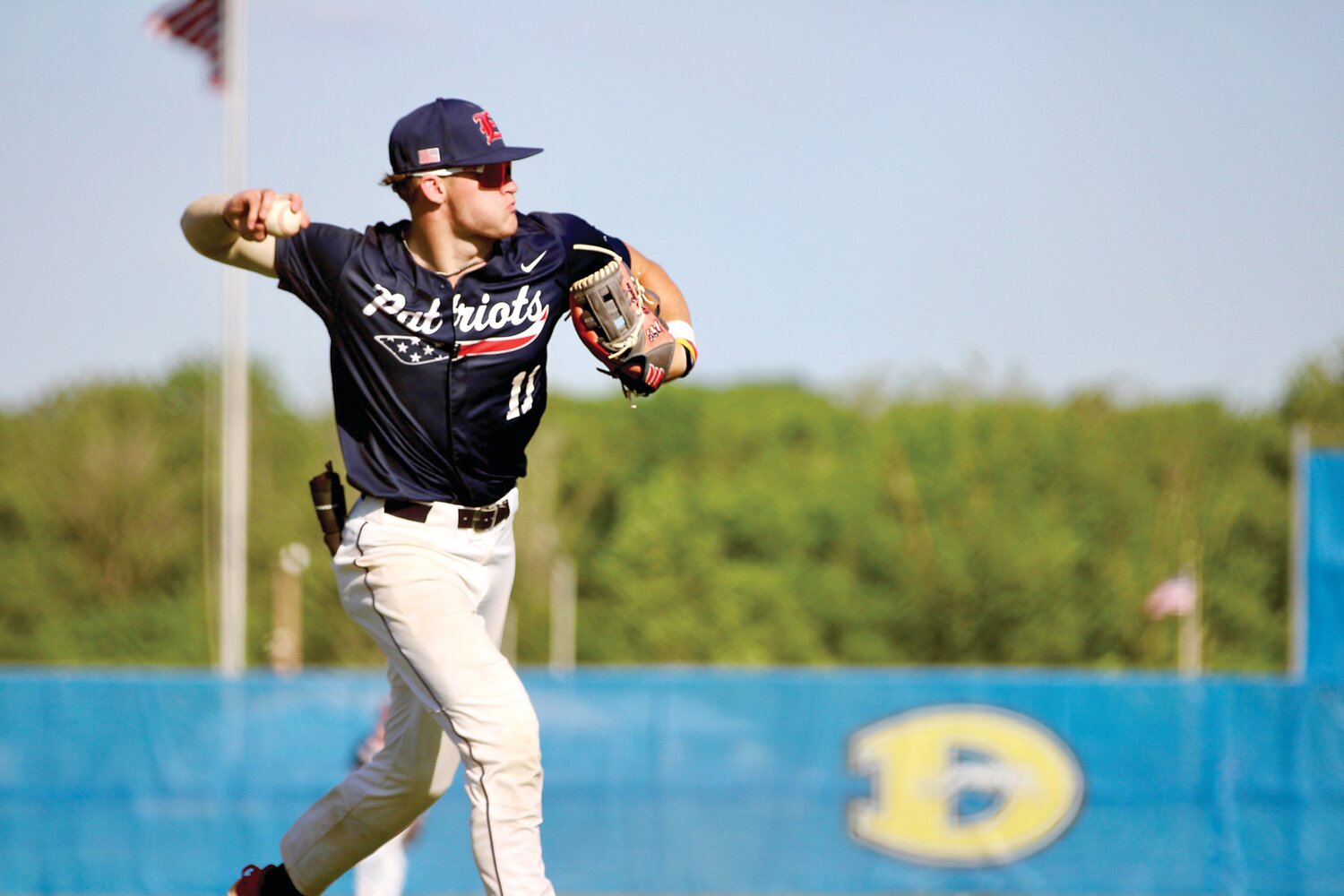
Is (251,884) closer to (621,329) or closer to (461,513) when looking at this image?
(461,513)

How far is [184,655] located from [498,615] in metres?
52.7

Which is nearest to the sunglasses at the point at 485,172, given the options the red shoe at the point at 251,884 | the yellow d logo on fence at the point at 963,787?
the red shoe at the point at 251,884

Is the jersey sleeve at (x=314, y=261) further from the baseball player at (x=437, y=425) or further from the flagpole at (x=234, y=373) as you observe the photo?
the flagpole at (x=234, y=373)

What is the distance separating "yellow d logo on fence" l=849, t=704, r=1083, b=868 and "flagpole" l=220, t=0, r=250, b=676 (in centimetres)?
1039

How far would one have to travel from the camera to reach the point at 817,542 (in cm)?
5734

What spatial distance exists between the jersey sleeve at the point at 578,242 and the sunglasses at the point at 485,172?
0.34 meters

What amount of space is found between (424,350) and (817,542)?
174 feet

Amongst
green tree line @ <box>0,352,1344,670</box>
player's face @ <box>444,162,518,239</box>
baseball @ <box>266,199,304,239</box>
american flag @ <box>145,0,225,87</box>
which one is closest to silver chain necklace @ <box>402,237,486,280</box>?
player's face @ <box>444,162,518,239</box>

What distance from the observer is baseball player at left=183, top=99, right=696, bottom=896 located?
183 inches

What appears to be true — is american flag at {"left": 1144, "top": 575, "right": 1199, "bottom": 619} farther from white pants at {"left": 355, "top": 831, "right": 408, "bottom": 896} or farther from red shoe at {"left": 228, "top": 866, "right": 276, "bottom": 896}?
red shoe at {"left": 228, "top": 866, "right": 276, "bottom": 896}

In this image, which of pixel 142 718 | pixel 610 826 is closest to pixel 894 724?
pixel 610 826

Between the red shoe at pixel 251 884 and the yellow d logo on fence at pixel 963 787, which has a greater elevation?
the red shoe at pixel 251 884

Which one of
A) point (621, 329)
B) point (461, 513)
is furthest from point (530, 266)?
point (461, 513)

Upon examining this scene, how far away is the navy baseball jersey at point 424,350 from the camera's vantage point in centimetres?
484
